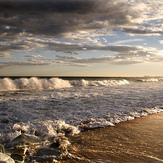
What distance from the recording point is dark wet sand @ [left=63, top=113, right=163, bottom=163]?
11.6ft

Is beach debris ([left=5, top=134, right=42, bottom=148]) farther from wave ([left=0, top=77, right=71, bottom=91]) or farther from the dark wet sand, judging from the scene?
wave ([left=0, top=77, right=71, bottom=91])

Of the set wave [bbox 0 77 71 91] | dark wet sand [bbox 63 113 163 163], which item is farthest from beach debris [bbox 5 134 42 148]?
wave [bbox 0 77 71 91]

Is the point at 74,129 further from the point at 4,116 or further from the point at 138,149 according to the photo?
the point at 4,116

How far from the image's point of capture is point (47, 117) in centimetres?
671

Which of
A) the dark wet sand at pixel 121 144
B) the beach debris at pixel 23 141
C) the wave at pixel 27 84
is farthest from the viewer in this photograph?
the wave at pixel 27 84

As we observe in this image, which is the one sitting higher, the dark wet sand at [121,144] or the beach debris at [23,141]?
the beach debris at [23,141]

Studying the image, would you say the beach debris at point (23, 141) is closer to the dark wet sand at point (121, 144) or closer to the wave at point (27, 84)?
the dark wet sand at point (121, 144)

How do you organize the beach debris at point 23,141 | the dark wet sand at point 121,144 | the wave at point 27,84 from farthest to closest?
the wave at point 27,84 → the beach debris at point 23,141 → the dark wet sand at point 121,144

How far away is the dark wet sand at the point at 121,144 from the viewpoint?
355cm

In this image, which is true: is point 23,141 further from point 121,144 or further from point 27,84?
point 27,84

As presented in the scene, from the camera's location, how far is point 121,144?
4254 millimetres

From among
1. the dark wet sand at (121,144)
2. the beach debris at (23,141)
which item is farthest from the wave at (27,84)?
the dark wet sand at (121,144)

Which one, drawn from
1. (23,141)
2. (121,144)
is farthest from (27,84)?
(121,144)

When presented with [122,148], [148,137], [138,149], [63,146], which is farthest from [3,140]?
[148,137]
